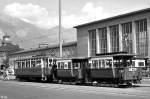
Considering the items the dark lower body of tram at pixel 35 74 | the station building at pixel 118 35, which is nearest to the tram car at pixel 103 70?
the dark lower body of tram at pixel 35 74

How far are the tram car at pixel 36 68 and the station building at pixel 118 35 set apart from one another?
915 inches

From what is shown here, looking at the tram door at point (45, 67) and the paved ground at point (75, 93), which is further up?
the tram door at point (45, 67)

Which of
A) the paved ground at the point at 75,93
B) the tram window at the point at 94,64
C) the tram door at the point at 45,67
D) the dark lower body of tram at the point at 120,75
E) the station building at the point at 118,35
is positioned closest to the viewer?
the paved ground at the point at 75,93

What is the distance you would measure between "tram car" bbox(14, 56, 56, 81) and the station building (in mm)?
23240

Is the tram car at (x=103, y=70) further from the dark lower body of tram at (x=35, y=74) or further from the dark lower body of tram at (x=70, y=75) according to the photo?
the dark lower body of tram at (x=35, y=74)

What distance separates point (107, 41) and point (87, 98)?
48395mm

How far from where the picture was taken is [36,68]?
34938 mm

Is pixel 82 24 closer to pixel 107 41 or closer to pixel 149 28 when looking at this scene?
pixel 107 41

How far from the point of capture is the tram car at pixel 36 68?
33.8 m

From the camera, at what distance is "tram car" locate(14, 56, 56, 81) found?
3378 centimetres

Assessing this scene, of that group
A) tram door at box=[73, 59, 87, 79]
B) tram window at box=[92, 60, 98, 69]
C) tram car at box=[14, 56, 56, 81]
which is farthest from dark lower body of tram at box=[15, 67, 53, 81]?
tram window at box=[92, 60, 98, 69]

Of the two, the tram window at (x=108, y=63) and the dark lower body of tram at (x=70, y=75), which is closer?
A: the tram window at (x=108, y=63)

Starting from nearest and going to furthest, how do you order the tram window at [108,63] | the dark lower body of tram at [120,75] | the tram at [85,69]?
the dark lower body of tram at [120,75] < the tram at [85,69] < the tram window at [108,63]

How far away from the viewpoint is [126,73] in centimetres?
2473
